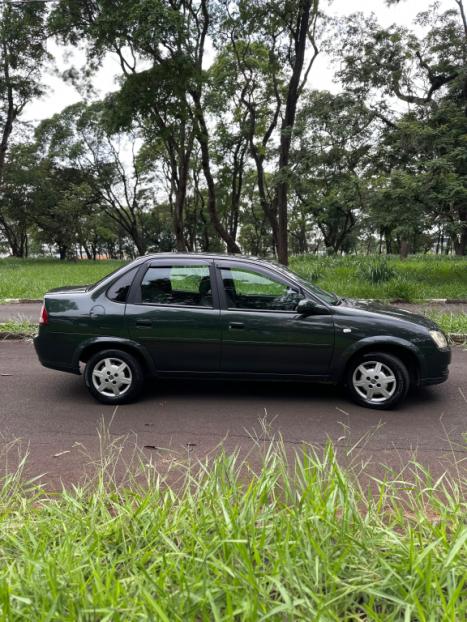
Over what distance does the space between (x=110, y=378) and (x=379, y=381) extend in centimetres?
294

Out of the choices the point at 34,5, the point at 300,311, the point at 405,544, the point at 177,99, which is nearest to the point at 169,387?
the point at 300,311

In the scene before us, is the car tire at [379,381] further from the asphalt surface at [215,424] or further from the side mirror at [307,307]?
the side mirror at [307,307]

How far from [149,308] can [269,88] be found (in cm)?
2159

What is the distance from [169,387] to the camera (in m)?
5.52

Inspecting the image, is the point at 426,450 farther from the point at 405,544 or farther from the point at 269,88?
the point at 269,88

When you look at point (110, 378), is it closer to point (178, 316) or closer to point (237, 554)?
point (178, 316)

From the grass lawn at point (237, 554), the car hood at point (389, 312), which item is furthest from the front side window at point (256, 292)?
the grass lawn at point (237, 554)

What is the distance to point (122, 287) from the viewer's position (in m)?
4.99

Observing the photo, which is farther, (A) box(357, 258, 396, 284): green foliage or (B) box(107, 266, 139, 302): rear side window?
(A) box(357, 258, 396, 284): green foliage

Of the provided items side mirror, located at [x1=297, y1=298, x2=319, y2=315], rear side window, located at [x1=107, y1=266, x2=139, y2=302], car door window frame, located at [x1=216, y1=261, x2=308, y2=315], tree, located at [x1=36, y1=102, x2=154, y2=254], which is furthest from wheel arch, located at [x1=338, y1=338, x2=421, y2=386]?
tree, located at [x1=36, y1=102, x2=154, y2=254]

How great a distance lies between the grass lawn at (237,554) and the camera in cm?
162

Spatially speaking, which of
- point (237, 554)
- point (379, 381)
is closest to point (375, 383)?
point (379, 381)

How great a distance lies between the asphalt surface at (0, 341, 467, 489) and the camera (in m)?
3.52

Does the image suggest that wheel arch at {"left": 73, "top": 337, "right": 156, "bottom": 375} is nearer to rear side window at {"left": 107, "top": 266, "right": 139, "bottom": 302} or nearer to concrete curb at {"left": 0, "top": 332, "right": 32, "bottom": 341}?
rear side window at {"left": 107, "top": 266, "right": 139, "bottom": 302}
